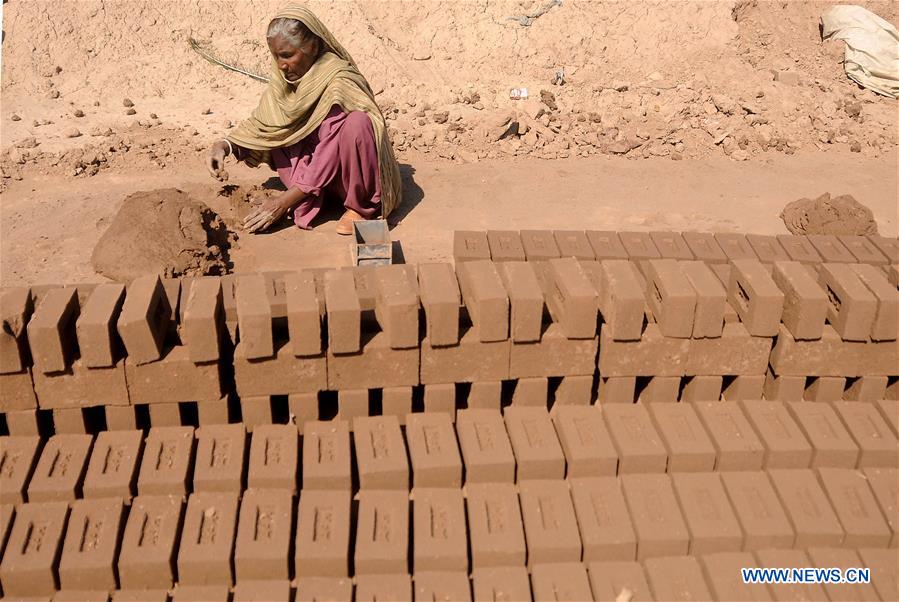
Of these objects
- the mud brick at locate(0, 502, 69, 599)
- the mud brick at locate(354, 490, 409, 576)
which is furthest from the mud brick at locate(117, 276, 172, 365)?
the mud brick at locate(354, 490, 409, 576)

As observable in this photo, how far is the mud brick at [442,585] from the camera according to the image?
10.6 ft

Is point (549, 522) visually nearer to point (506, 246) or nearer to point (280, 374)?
point (280, 374)

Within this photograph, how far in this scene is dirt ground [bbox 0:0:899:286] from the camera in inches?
289

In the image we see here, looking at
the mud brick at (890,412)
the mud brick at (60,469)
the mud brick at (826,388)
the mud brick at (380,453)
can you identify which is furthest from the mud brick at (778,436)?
the mud brick at (60,469)

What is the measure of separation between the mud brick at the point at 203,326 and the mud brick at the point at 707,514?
6.89 feet

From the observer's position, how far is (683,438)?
3762mm

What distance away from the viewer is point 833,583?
10.9ft

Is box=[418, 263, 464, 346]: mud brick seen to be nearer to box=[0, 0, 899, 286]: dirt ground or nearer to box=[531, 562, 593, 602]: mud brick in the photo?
box=[531, 562, 593, 602]: mud brick

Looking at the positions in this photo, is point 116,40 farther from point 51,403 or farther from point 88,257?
point 51,403

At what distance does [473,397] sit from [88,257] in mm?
3850

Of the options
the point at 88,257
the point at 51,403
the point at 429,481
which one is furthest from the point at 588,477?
the point at 88,257

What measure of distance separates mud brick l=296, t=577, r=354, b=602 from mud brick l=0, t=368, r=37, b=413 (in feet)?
5.02

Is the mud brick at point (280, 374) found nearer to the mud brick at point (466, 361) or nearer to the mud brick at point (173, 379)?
the mud brick at point (173, 379)

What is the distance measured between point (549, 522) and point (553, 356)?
0.83 meters
